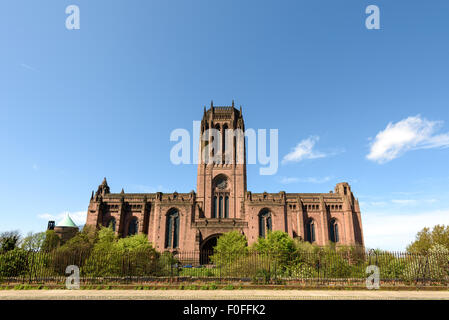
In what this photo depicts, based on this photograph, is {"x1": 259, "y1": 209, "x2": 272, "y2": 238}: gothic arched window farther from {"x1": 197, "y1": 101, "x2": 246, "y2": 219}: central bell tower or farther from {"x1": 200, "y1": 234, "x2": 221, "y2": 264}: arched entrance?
{"x1": 200, "y1": 234, "x2": 221, "y2": 264}: arched entrance

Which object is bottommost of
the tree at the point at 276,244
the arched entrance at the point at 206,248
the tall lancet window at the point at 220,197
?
the arched entrance at the point at 206,248

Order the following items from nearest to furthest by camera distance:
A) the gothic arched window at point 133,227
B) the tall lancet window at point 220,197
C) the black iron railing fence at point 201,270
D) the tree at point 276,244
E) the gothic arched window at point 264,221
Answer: the black iron railing fence at point 201,270 → the tree at point 276,244 → the gothic arched window at point 264,221 → the gothic arched window at point 133,227 → the tall lancet window at point 220,197

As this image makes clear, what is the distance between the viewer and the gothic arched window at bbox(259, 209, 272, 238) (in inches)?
1555

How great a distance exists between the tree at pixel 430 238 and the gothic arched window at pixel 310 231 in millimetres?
14460

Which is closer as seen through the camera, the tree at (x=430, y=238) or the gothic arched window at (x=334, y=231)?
the tree at (x=430, y=238)

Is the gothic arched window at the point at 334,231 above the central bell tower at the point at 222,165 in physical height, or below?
below

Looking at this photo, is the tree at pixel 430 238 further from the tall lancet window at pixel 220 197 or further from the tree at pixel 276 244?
the tall lancet window at pixel 220 197

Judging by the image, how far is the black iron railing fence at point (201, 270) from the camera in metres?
13.7

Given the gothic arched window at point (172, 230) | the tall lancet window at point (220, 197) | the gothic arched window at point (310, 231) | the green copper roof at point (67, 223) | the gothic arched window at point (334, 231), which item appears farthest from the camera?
the tall lancet window at point (220, 197)

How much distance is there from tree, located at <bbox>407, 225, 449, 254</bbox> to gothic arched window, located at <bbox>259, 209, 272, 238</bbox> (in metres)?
18.9

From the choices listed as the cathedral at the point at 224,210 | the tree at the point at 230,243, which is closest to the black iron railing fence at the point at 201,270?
the tree at the point at 230,243

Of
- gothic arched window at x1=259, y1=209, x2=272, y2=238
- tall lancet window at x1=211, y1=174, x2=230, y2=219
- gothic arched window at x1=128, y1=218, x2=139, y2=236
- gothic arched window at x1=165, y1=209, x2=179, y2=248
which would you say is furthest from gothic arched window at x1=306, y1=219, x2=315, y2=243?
gothic arched window at x1=128, y1=218, x2=139, y2=236
